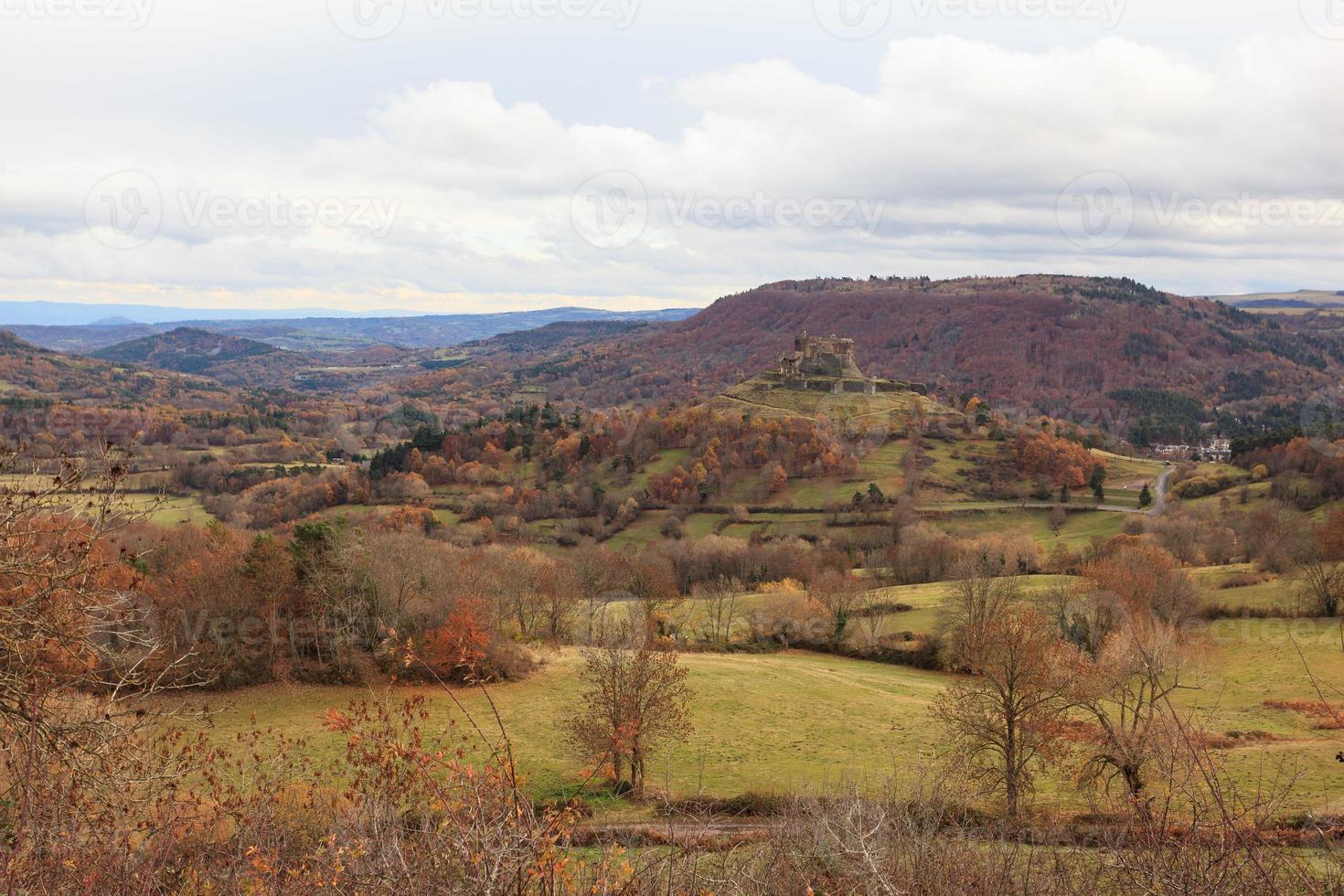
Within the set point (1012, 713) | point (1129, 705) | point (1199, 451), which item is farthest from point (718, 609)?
point (1199, 451)

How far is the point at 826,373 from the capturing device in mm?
156250

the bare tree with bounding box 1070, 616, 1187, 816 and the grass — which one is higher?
the bare tree with bounding box 1070, 616, 1187, 816

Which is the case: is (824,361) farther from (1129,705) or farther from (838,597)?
(1129,705)

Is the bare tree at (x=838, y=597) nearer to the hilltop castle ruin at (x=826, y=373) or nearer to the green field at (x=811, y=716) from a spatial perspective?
the green field at (x=811, y=716)

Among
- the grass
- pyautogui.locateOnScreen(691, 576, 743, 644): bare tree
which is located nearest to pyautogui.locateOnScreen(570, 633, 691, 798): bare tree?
the grass

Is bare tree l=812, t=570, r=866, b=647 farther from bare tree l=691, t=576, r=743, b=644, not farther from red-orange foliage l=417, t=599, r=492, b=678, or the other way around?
red-orange foliage l=417, t=599, r=492, b=678

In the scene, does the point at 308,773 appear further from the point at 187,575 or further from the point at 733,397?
the point at 733,397

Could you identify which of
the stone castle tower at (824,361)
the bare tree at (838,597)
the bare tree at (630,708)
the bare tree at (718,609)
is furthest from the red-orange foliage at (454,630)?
the stone castle tower at (824,361)

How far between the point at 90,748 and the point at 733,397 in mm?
141843

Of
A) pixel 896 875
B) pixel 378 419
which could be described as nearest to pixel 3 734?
pixel 896 875

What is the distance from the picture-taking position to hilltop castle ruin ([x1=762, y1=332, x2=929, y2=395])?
148m

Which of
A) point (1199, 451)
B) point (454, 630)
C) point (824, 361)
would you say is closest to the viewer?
point (454, 630)

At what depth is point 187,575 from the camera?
4016 centimetres

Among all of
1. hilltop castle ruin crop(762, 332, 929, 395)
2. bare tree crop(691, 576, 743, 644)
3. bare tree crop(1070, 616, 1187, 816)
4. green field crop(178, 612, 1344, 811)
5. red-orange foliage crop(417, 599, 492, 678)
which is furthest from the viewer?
hilltop castle ruin crop(762, 332, 929, 395)
